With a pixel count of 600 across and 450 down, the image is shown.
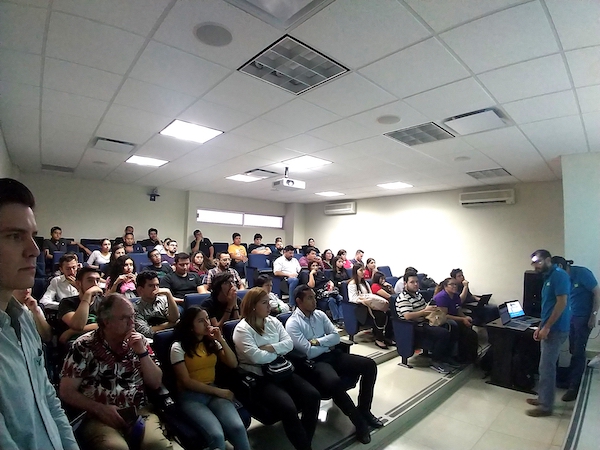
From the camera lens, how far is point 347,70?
251 cm

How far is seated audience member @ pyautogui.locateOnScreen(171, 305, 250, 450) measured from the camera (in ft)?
6.12

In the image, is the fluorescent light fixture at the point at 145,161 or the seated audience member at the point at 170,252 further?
the seated audience member at the point at 170,252

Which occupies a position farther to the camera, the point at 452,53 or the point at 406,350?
the point at 406,350

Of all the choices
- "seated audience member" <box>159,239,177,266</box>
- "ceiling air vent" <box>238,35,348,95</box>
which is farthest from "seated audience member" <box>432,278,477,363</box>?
"seated audience member" <box>159,239,177,266</box>

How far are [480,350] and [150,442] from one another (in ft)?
15.1

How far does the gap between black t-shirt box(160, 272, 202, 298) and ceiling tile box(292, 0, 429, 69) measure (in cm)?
321

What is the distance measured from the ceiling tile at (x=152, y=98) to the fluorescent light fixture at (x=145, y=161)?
A: 90.4 inches

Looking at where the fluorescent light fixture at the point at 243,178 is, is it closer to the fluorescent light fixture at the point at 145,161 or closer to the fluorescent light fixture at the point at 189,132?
the fluorescent light fixture at the point at 145,161

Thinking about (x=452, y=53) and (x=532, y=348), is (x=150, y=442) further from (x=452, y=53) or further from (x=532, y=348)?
(x=532, y=348)

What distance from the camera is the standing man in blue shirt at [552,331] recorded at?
2973 mm

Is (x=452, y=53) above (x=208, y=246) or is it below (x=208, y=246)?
above

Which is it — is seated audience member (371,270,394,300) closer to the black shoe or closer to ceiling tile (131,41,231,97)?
the black shoe

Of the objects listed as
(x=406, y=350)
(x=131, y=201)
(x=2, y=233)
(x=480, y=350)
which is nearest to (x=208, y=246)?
(x=131, y=201)

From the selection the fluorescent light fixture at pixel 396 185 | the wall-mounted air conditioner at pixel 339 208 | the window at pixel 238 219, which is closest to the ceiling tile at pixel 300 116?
the fluorescent light fixture at pixel 396 185
